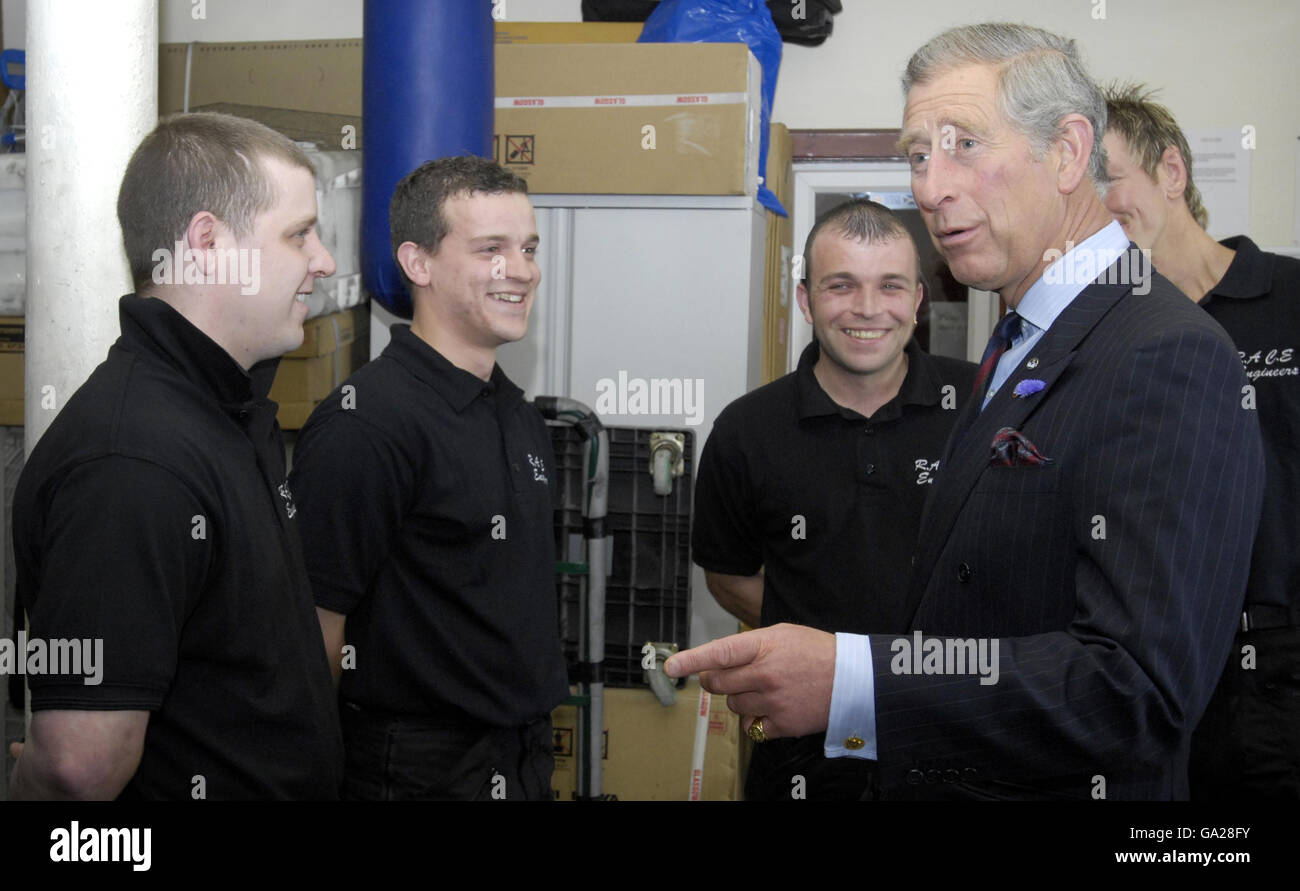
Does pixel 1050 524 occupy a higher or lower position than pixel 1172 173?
lower

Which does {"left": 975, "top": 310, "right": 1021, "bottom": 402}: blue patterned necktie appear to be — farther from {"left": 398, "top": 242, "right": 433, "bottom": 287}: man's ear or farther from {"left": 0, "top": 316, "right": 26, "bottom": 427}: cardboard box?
{"left": 0, "top": 316, "right": 26, "bottom": 427}: cardboard box

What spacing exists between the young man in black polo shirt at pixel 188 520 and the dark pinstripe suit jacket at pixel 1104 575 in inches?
26.7

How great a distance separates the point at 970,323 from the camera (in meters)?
3.77

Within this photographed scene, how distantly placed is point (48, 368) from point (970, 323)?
2815 millimetres

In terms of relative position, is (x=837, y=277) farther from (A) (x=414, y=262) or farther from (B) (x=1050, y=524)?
(B) (x=1050, y=524)

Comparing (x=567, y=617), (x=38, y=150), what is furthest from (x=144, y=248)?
(x=567, y=617)

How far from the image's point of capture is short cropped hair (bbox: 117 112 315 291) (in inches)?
53.2

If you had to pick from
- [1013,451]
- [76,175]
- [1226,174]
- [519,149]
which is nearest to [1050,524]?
[1013,451]

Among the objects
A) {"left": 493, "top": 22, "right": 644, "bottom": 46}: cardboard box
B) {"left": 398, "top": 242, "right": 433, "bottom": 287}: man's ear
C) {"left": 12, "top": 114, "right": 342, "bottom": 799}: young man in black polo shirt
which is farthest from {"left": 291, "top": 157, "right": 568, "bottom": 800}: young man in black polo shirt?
{"left": 493, "top": 22, "right": 644, "bottom": 46}: cardboard box

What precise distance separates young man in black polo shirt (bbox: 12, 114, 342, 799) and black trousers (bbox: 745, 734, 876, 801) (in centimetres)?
89

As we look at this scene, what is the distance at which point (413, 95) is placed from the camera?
2.66 metres

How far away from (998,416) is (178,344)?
0.89m

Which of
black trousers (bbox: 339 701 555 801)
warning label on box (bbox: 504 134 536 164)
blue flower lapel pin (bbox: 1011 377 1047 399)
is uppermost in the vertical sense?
warning label on box (bbox: 504 134 536 164)

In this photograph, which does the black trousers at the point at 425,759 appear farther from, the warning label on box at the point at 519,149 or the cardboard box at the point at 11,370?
the warning label on box at the point at 519,149
